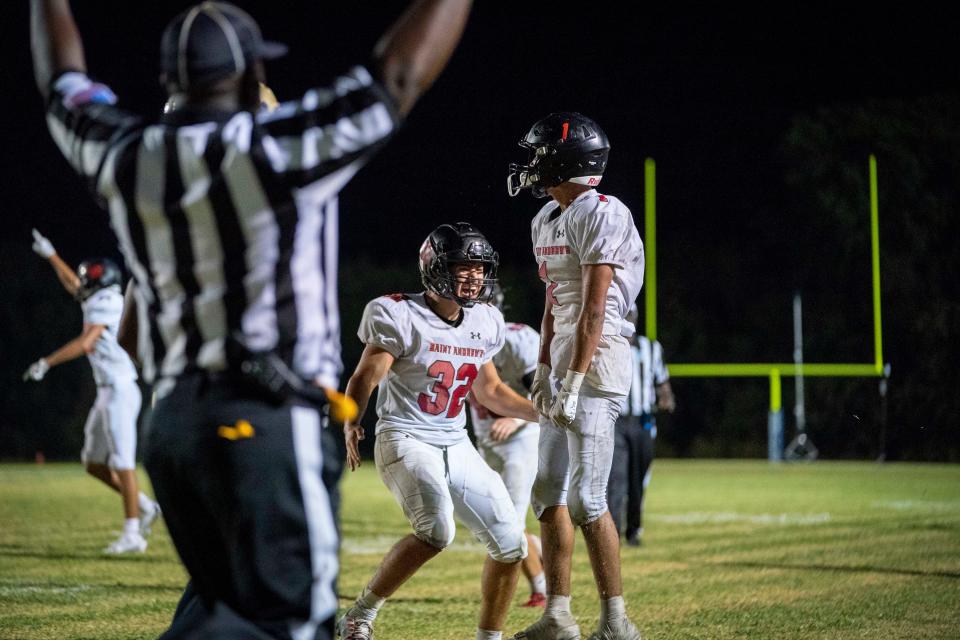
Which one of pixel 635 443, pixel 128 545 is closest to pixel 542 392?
pixel 635 443

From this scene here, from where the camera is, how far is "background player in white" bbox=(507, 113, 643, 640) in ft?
15.9

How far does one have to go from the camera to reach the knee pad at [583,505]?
489 centimetres

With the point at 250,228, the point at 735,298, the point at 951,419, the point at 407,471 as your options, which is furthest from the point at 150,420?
the point at 735,298

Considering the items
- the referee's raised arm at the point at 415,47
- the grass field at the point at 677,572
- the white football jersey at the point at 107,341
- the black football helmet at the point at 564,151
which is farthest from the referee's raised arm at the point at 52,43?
the white football jersey at the point at 107,341

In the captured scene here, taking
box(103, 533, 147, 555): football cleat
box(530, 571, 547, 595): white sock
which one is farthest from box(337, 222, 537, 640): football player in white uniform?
box(103, 533, 147, 555): football cleat

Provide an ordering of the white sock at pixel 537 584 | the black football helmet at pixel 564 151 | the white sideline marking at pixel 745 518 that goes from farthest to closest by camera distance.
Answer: the white sideline marking at pixel 745 518 < the white sock at pixel 537 584 < the black football helmet at pixel 564 151

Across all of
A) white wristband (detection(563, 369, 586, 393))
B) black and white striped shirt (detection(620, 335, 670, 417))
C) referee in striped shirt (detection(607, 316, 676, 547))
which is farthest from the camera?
black and white striped shirt (detection(620, 335, 670, 417))

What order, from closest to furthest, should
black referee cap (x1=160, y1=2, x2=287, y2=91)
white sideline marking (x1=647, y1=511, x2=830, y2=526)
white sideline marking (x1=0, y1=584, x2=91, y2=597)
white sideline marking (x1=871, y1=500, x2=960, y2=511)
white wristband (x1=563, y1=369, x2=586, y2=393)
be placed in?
black referee cap (x1=160, y1=2, x2=287, y2=91), white wristband (x1=563, y1=369, x2=586, y2=393), white sideline marking (x1=0, y1=584, x2=91, y2=597), white sideline marking (x1=647, y1=511, x2=830, y2=526), white sideline marking (x1=871, y1=500, x2=960, y2=511)

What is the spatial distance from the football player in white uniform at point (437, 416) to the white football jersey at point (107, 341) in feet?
14.8

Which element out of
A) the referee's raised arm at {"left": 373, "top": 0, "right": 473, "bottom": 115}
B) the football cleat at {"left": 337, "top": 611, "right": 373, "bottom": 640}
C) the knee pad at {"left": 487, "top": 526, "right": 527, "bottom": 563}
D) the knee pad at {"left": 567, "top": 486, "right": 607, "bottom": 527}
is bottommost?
the football cleat at {"left": 337, "top": 611, "right": 373, "bottom": 640}

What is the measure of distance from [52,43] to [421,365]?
2450 mm

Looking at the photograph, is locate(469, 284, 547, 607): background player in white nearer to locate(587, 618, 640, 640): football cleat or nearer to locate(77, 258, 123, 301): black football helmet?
locate(587, 618, 640, 640): football cleat

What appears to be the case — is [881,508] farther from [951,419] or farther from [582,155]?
[951,419]

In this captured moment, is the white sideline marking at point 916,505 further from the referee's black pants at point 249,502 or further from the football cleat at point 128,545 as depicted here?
the referee's black pants at point 249,502
